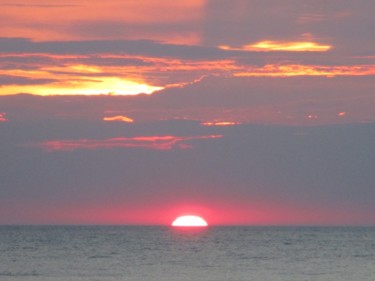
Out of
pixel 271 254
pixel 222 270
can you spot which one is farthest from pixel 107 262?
pixel 271 254

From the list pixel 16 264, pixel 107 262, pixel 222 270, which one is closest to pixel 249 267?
pixel 222 270

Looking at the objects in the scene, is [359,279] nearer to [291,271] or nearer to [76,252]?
[291,271]

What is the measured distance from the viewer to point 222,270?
63781mm


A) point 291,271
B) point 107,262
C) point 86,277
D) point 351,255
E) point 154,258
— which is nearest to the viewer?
point 86,277

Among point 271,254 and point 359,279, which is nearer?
point 359,279

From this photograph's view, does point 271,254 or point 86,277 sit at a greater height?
point 271,254

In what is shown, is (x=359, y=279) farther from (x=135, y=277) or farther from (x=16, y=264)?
(x=16, y=264)

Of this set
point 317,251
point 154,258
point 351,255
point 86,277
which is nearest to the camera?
point 86,277

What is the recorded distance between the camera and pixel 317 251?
305 feet

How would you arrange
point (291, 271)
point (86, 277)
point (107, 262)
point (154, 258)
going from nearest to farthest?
point (86, 277)
point (291, 271)
point (107, 262)
point (154, 258)

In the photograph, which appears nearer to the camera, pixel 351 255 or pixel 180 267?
pixel 180 267

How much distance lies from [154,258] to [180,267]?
10.8 meters

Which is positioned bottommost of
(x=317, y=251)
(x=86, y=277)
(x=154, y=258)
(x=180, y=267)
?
(x=86, y=277)

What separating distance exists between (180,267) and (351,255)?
942 inches
